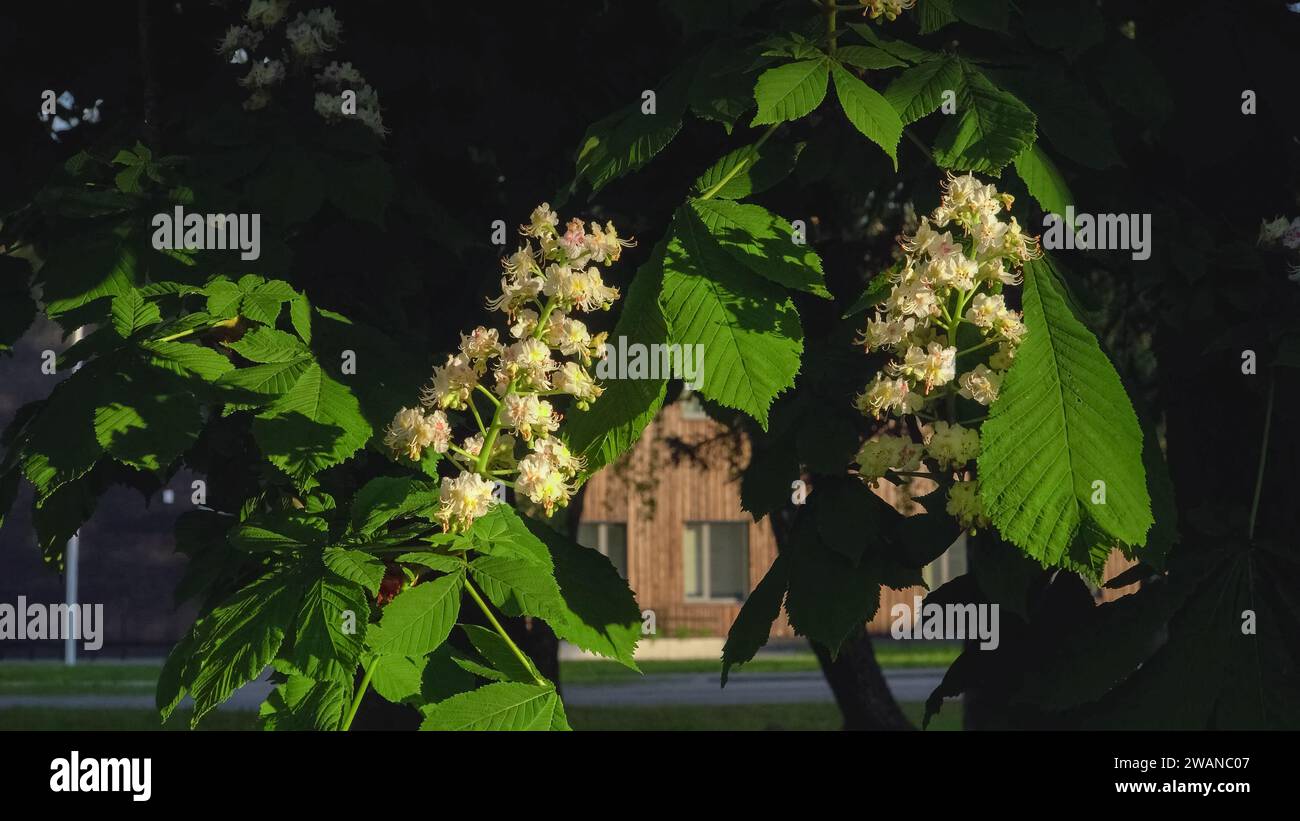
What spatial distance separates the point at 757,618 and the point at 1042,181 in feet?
3.90

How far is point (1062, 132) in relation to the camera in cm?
357

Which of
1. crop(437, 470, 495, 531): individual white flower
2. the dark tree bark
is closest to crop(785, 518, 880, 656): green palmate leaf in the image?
crop(437, 470, 495, 531): individual white flower

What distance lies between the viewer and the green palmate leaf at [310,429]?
3389 mm

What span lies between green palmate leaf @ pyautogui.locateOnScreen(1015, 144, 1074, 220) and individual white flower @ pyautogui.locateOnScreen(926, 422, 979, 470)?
561 millimetres

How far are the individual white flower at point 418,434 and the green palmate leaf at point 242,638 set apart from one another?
48 centimetres

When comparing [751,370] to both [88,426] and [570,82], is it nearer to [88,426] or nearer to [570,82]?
[88,426]

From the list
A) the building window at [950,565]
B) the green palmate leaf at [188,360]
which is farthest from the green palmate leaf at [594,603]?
the building window at [950,565]

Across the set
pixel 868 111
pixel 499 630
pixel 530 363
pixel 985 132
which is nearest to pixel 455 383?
pixel 530 363

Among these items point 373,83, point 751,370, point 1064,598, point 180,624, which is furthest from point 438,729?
point 180,624

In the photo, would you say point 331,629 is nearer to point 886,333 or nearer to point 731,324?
point 731,324

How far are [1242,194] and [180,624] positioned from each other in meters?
30.1

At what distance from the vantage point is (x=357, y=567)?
2.74 m

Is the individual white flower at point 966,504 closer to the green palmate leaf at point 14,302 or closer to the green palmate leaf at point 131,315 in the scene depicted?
the green palmate leaf at point 131,315

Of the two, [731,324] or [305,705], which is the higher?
[731,324]
